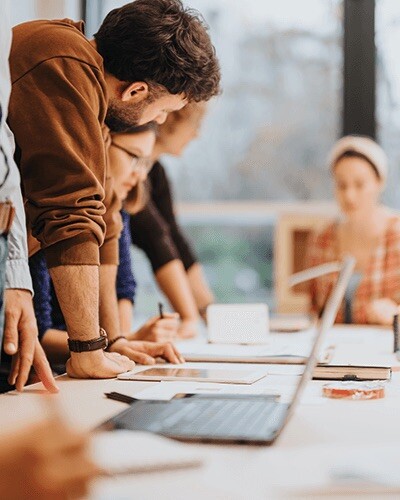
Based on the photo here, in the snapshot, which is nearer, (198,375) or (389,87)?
(198,375)

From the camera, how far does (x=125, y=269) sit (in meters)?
2.61

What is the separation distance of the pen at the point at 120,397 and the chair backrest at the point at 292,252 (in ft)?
9.08

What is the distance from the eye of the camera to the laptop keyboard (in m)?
1.07

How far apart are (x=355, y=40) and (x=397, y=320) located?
8.43 ft

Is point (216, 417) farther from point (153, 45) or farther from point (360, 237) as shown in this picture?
point (360, 237)

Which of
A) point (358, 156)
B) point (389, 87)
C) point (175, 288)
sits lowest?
point (175, 288)

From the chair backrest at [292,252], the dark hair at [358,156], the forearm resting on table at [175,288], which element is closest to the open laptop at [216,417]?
the forearm resting on table at [175,288]

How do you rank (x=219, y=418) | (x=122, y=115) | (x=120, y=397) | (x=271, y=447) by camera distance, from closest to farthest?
(x=271, y=447)
(x=219, y=418)
(x=120, y=397)
(x=122, y=115)

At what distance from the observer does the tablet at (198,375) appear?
1602 mm

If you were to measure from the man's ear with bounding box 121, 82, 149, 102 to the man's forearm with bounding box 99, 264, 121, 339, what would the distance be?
488 mm

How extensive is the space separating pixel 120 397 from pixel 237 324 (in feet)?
3.38

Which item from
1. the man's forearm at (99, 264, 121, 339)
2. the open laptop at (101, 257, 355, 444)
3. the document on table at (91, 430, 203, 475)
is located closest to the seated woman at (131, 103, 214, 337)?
the man's forearm at (99, 264, 121, 339)

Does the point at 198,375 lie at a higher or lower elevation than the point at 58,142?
lower

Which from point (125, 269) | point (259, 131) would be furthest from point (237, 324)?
point (259, 131)
